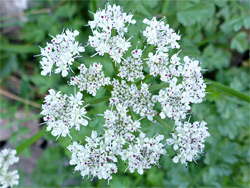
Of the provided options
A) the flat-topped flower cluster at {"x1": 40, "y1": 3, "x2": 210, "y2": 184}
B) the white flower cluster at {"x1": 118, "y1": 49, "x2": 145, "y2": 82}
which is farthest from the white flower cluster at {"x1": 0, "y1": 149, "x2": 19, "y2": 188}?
the white flower cluster at {"x1": 118, "y1": 49, "x2": 145, "y2": 82}

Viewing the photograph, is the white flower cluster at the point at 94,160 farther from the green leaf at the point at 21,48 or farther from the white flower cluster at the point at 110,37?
the green leaf at the point at 21,48

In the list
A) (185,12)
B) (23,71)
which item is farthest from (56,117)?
(23,71)

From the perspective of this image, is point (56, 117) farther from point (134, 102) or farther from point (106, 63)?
point (106, 63)

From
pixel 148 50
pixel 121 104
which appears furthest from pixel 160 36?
pixel 121 104

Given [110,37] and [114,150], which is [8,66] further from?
[114,150]

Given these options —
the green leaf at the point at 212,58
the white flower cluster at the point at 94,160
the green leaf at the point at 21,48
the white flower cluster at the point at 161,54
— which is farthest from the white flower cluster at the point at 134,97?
the green leaf at the point at 21,48

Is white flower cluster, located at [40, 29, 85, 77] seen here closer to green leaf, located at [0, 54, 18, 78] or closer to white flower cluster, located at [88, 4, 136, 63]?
white flower cluster, located at [88, 4, 136, 63]

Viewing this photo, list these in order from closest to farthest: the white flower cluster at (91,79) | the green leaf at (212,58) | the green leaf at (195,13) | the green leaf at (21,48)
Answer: the white flower cluster at (91,79)
the green leaf at (195,13)
the green leaf at (212,58)
the green leaf at (21,48)
